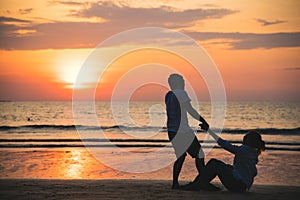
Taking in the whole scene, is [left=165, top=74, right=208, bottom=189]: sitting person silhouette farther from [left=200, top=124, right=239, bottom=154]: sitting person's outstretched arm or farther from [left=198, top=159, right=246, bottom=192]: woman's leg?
[left=200, top=124, right=239, bottom=154]: sitting person's outstretched arm

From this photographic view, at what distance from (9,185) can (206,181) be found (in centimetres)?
387

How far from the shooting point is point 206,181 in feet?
25.2

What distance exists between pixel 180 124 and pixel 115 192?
1644 mm

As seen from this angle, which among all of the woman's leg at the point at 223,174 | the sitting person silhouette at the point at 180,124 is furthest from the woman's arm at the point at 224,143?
the sitting person silhouette at the point at 180,124

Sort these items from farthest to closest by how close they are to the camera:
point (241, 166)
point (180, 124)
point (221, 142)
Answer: point (180, 124), point (241, 166), point (221, 142)

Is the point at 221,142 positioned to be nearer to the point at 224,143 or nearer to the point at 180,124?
the point at 224,143

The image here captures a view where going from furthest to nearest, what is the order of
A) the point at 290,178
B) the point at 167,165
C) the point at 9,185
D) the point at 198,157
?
the point at 167,165, the point at 290,178, the point at 9,185, the point at 198,157

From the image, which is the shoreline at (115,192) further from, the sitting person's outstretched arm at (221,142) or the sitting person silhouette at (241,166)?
the sitting person's outstretched arm at (221,142)

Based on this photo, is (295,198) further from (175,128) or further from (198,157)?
(175,128)

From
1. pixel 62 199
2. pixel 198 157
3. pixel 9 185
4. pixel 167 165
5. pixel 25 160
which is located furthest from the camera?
pixel 25 160

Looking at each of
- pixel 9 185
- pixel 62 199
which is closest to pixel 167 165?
pixel 9 185

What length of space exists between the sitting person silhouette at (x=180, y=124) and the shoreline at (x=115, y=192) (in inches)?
26.7

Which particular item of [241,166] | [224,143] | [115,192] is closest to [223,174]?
[241,166]

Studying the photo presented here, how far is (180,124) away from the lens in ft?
25.2
